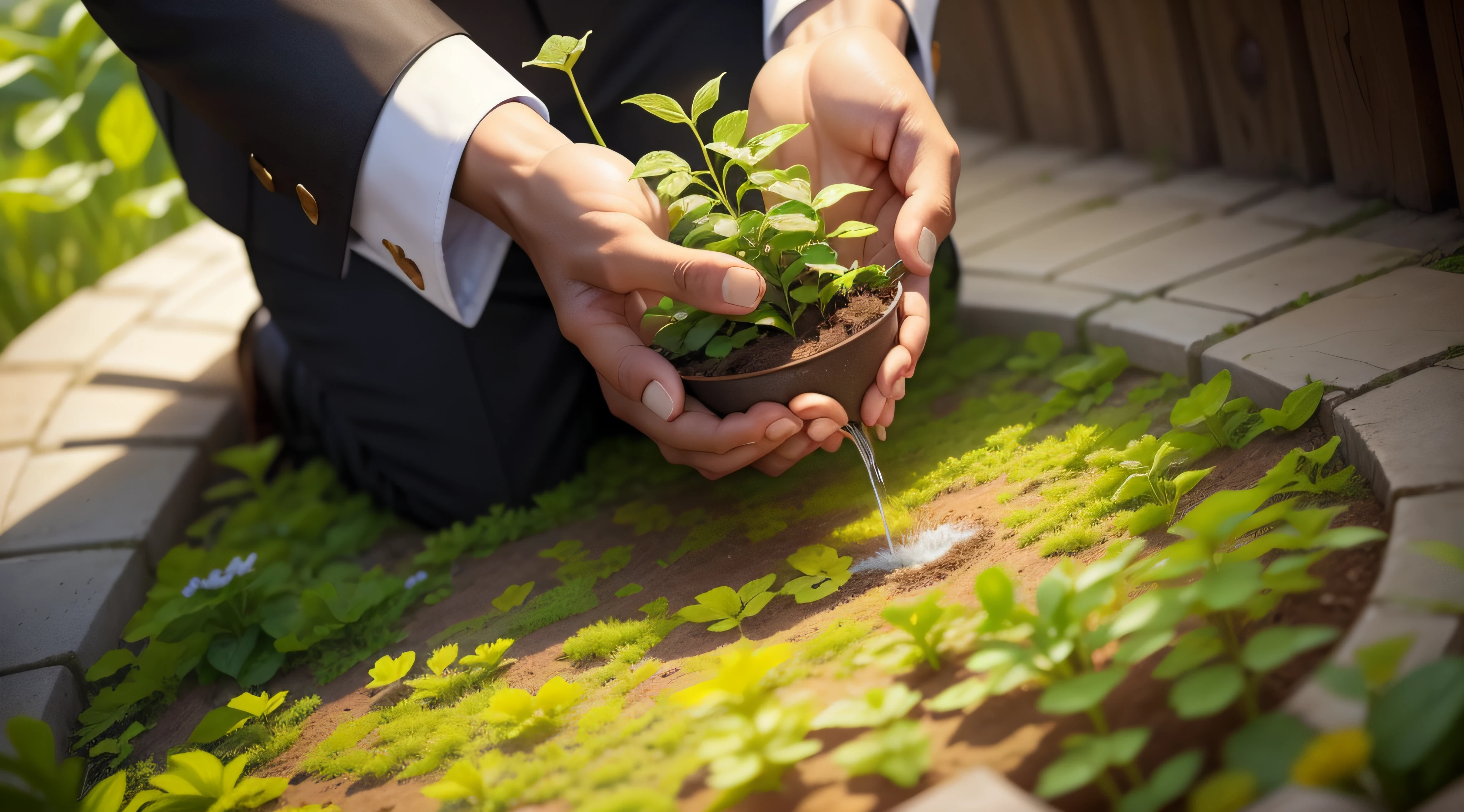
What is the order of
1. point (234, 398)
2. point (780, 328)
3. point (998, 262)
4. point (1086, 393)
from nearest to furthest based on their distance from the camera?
point (780, 328) → point (1086, 393) → point (998, 262) → point (234, 398)

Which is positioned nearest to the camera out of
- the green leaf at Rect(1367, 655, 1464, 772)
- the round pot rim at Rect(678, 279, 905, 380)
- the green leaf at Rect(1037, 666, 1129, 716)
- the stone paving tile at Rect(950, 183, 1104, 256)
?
the green leaf at Rect(1367, 655, 1464, 772)

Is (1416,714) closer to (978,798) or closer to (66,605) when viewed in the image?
(978,798)

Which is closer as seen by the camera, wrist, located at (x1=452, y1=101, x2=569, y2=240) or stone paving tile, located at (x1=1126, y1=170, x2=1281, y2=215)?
wrist, located at (x1=452, y1=101, x2=569, y2=240)

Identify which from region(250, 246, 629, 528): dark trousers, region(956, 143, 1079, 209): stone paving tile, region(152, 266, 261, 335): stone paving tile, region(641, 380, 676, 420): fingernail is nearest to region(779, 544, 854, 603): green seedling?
region(641, 380, 676, 420): fingernail

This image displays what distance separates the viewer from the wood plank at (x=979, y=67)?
3.00 metres

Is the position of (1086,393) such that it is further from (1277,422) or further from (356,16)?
(356,16)

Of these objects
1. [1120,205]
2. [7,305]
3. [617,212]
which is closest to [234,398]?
[7,305]

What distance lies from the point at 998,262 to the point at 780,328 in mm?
1063

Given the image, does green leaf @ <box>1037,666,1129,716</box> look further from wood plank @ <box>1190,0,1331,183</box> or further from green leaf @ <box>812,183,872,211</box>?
wood plank @ <box>1190,0,1331,183</box>

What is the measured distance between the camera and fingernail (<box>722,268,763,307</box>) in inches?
48.9

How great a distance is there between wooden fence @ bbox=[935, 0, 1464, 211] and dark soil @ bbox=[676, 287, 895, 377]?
1.09 meters

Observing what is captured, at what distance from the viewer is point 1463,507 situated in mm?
982

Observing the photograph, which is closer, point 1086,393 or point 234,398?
point 1086,393

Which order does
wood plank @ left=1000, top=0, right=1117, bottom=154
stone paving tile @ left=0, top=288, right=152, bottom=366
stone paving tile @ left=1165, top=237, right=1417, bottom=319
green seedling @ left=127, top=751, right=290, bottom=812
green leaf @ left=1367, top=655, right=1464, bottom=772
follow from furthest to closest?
stone paving tile @ left=0, top=288, right=152, bottom=366 < wood plank @ left=1000, top=0, right=1117, bottom=154 < stone paving tile @ left=1165, top=237, right=1417, bottom=319 < green seedling @ left=127, top=751, right=290, bottom=812 < green leaf @ left=1367, top=655, right=1464, bottom=772
